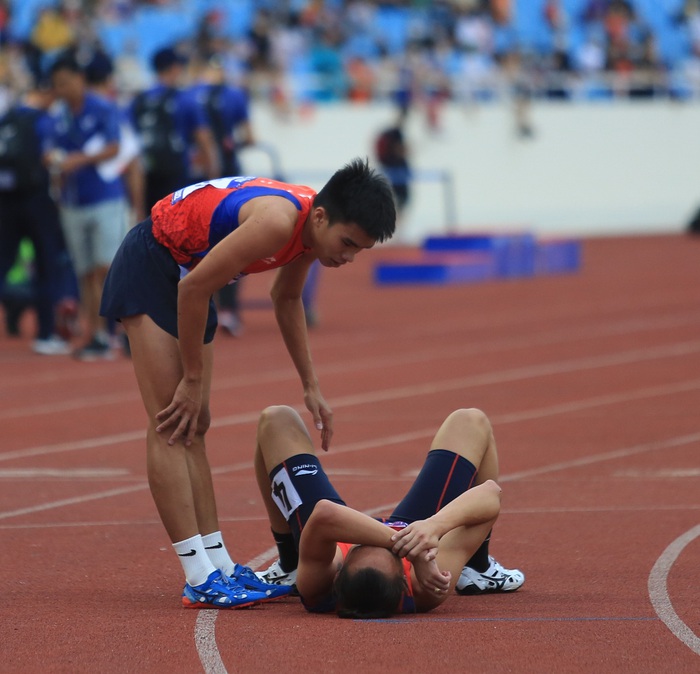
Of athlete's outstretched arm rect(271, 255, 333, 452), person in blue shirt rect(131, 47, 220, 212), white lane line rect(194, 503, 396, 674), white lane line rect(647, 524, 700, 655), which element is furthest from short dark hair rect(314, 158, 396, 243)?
person in blue shirt rect(131, 47, 220, 212)

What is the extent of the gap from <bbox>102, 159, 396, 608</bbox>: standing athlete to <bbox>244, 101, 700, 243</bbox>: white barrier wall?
1771cm

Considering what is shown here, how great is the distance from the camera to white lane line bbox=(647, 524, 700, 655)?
446cm

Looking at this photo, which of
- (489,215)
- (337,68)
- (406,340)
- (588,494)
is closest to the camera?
(588,494)

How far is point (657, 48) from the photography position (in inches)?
1319

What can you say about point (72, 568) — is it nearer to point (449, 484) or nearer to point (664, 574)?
point (449, 484)

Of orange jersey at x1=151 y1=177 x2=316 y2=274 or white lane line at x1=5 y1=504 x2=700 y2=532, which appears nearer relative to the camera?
orange jersey at x1=151 y1=177 x2=316 y2=274

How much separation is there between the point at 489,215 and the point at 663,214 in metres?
5.69

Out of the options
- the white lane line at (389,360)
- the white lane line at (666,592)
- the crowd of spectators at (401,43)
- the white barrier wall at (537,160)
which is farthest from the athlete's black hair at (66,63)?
the white barrier wall at (537,160)

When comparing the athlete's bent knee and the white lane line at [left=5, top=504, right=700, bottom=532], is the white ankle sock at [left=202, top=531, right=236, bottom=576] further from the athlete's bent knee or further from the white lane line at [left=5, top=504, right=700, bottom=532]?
→ the white lane line at [left=5, top=504, right=700, bottom=532]

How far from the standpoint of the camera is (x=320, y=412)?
539 centimetres

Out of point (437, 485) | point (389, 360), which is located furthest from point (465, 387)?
point (437, 485)

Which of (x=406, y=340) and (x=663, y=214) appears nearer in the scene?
(x=406, y=340)

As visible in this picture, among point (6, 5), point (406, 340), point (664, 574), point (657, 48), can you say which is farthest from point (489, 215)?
point (664, 574)

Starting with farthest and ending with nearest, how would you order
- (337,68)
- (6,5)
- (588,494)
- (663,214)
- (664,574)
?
1. (663,214)
2. (337,68)
3. (6,5)
4. (588,494)
5. (664,574)
